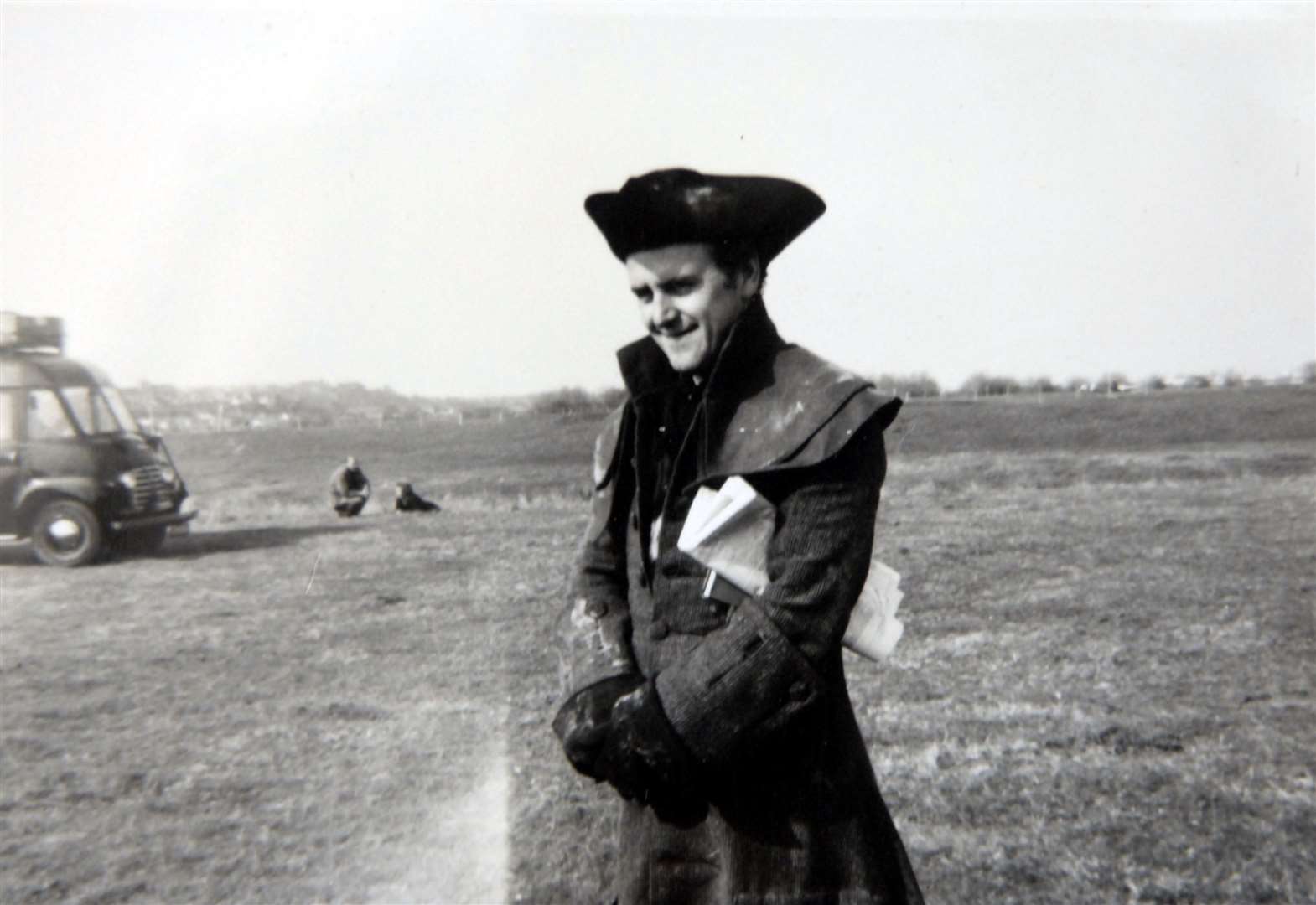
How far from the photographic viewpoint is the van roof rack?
4.00 metres

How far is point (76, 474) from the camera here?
227 inches

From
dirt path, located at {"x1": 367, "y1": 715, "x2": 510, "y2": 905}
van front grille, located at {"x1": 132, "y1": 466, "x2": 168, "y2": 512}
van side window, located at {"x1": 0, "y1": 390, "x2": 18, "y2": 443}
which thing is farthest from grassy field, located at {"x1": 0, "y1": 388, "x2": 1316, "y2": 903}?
van side window, located at {"x1": 0, "y1": 390, "x2": 18, "y2": 443}

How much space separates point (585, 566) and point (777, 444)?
0.42 m

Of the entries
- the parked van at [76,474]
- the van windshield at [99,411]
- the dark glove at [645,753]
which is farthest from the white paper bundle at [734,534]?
the parked van at [76,474]

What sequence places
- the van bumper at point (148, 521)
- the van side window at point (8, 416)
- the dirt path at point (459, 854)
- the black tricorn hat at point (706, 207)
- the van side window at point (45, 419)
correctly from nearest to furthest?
the black tricorn hat at point (706, 207)
the dirt path at point (459, 854)
the van side window at point (45, 419)
the van side window at point (8, 416)
the van bumper at point (148, 521)

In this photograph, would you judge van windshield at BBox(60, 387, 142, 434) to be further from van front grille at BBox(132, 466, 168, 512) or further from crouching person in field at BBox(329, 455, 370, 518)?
crouching person in field at BBox(329, 455, 370, 518)

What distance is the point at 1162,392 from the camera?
4.52 m

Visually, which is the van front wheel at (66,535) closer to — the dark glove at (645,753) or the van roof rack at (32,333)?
the van roof rack at (32,333)

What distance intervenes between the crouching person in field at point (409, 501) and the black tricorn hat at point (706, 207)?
13.7 ft

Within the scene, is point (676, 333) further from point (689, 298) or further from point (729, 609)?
point (729, 609)

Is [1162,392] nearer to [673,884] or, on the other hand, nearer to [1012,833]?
[1012,833]

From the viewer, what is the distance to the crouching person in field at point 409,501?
5.57 m

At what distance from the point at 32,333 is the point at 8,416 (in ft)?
5.88

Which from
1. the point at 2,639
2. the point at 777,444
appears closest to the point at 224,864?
the point at 2,639
